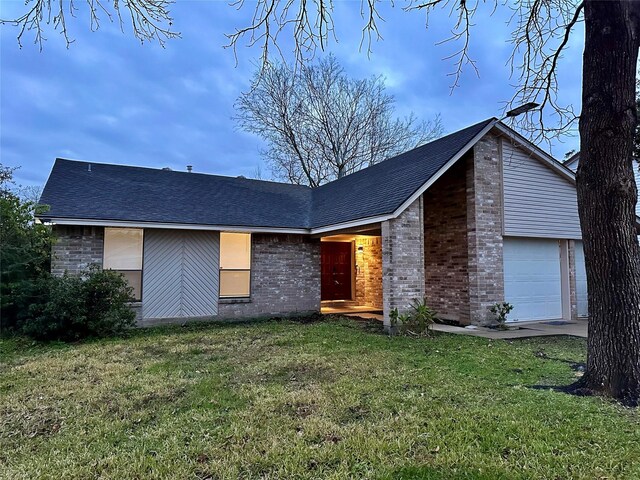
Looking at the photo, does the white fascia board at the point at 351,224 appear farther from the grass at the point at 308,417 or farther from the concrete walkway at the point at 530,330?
the grass at the point at 308,417

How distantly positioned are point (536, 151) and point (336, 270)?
26.7 ft

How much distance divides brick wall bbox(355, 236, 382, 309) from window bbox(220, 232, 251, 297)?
510cm

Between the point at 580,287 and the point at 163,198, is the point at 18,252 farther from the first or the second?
the point at 580,287

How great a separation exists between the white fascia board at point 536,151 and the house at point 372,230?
1.1 inches

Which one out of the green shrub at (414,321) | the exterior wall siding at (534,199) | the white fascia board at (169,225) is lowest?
the green shrub at (414,321)

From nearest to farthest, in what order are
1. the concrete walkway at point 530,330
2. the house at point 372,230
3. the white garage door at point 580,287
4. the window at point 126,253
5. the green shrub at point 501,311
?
1. the concrete walkway at point 530,330
2. the house at point 372,230
3. the green shrub at point 501,311
4. the window at point 126,253
5. the white garage door at point 580,287

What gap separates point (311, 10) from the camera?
5.38 m

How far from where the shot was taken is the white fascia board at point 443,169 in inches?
350

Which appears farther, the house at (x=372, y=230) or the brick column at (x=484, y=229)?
the brick column at (x=484, y=229)

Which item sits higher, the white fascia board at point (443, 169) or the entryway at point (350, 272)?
the white fascia board at point (443, 169)

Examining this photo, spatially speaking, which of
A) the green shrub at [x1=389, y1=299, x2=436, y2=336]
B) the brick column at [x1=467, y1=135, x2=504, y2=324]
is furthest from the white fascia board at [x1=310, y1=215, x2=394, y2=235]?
the brick column at [x1=467, y1=135, x2=504, y2=324]

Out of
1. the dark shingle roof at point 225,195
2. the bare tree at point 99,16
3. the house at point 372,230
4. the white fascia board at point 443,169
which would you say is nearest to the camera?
the bare tree at point 99,16

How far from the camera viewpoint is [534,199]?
438 inches

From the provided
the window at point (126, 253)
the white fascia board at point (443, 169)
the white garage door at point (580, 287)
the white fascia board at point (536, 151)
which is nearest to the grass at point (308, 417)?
the white fascia board at point (443, 169)
